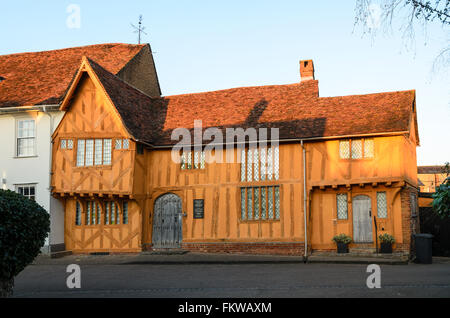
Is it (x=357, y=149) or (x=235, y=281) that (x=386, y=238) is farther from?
(x=235, y=281)

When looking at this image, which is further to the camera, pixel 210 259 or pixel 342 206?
pixel 342 206

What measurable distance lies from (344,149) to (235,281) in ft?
29.7

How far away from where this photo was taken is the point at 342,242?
19344 millimetres

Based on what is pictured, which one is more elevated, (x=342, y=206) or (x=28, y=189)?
(x=28, y=189)

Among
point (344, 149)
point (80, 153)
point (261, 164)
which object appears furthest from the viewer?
point (80, 153)

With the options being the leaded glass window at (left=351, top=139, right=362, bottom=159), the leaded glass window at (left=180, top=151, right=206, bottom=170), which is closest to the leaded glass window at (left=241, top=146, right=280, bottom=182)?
the leaded glass window at (left=180, top=151, right=206, bottom=170)

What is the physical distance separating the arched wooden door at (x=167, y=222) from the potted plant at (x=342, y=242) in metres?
6.97

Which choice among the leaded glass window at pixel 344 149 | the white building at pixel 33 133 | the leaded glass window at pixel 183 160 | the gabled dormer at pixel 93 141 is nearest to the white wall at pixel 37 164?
the white building at pixel 33 133

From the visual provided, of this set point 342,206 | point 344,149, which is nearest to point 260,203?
point 342,206

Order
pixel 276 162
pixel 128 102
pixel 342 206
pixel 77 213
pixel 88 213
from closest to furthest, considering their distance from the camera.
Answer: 1. pixel 342 206
2. pixel 276 162
3. pixel 88 213
4. pixel 77 213
5. pixel 128 102

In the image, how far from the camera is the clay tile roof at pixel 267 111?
66.4 feet

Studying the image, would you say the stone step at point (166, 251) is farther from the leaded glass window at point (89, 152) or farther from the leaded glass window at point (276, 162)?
the leaded glass window at point (276, 162)

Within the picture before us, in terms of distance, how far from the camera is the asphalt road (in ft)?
36.6

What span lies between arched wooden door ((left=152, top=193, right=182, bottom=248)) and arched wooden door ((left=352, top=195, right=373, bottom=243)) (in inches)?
304
